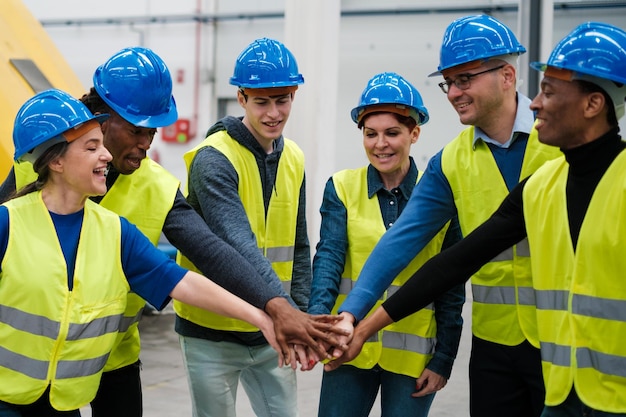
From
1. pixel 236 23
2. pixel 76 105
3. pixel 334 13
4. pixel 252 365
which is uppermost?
pixel 236 23

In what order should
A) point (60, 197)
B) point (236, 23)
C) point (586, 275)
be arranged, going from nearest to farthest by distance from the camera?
point (586, 275), point (60, 197), point (236, 23)

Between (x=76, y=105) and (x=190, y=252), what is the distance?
22.3 inches

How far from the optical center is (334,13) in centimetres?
711

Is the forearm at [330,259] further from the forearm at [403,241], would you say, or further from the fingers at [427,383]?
the fingers at [427,383]

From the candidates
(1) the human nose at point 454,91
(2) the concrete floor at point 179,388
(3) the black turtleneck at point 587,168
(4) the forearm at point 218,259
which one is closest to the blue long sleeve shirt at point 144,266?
(4) the forearm at point 218,259

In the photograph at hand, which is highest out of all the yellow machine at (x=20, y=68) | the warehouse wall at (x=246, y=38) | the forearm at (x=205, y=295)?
the warehouse wall at (x=246, y=38)

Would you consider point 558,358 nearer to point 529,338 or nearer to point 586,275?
point 586,275

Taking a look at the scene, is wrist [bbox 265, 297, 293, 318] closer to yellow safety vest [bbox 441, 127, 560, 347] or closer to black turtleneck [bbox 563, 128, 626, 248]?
yellow safety vest [bbox 441, 127, 560, 347]

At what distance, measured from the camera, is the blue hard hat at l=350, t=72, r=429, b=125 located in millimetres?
2471

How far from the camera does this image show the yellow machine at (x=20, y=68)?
461cm

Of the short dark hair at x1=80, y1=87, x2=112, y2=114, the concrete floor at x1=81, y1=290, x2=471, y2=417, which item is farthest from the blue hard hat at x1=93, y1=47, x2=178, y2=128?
the concrete floor at x1=81, y1=290, x2=471, y2=417

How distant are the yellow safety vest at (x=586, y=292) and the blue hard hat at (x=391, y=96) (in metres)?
0.74

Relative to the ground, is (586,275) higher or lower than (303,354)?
higher

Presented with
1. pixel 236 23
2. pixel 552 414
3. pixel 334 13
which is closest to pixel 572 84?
pixel 552 414
